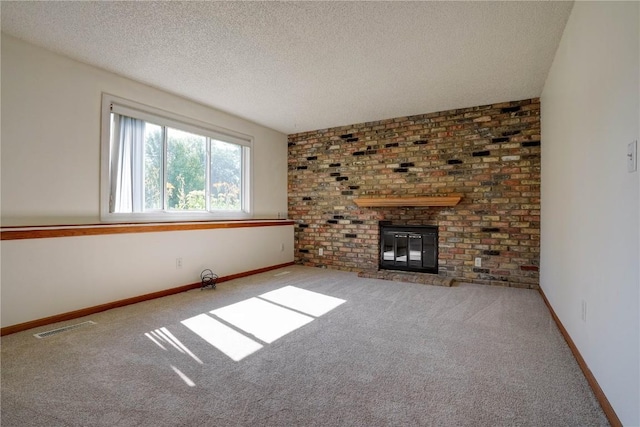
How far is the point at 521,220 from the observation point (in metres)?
3.98

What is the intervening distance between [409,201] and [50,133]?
13.1 ft

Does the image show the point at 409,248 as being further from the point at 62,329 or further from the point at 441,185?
the point at 62,329

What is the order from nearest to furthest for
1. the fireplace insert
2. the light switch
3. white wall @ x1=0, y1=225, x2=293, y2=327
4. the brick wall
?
1. the light switch
2. white wall @ x1=0, y1=225, x2=293, y2=327
3. the brick wall
4. the fireplace insert

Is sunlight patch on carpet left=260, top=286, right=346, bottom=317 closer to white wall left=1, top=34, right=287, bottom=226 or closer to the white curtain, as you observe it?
the white curtain

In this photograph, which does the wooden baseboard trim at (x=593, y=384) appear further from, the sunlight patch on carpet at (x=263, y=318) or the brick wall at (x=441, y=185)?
the sunlight patch on carpet at (x=263, y=318)

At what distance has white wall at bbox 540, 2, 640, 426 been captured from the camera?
1.25 metres

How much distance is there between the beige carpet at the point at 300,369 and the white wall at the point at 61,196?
0.30 m

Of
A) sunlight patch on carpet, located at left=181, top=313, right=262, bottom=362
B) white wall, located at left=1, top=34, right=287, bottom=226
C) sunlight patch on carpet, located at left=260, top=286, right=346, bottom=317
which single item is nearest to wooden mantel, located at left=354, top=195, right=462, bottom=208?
sunlight patch on carpet, located at left=260, top=286, right=346, bottom=317

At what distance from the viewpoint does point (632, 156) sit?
1.22 m

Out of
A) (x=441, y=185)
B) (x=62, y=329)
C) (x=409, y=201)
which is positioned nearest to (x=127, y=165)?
(x=62, y=329)

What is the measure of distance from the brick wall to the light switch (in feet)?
9.83

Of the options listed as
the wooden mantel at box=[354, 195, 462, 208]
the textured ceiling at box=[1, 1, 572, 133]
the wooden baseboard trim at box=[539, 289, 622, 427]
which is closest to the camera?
the wooden baseboard trim at box=[539, 289, 622, 427]

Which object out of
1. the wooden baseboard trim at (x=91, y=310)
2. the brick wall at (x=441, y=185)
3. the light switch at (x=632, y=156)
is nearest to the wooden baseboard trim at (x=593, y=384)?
the light switch at (x=632, y=156)

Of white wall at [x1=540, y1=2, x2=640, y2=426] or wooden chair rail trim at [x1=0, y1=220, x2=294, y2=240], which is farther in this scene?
wooden chair rail trim at [x1=0, y1=220, x2=294, y2=240]
